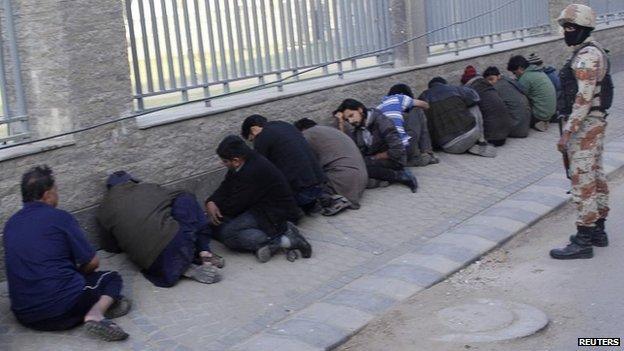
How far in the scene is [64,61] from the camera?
6.74 meters

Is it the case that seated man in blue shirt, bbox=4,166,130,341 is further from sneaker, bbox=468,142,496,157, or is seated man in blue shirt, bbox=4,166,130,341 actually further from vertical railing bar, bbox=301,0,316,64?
sneaker, bbox=468,142,496,157

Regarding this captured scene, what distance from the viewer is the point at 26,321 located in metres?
5.59

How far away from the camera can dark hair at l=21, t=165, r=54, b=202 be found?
557 centimetres

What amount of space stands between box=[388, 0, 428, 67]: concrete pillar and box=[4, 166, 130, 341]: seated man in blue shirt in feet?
20.5

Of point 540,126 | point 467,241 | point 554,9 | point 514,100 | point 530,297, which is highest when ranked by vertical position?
point 554,9

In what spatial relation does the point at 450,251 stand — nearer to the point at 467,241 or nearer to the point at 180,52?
the point at 467,241

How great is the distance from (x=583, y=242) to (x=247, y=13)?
389 cm

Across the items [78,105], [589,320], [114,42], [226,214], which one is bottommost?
[589,320]

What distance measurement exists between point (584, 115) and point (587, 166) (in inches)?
15.7

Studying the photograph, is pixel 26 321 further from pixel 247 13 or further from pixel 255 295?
pixel 247 13

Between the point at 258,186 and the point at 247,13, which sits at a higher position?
the point at 247,13

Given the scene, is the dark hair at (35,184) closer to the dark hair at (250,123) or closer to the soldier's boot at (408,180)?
the dark hair at (250,123)

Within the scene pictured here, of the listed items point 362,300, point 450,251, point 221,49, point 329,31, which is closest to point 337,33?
point 329,31

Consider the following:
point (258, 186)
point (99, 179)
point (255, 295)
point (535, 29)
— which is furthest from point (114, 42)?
point (535, 29)
